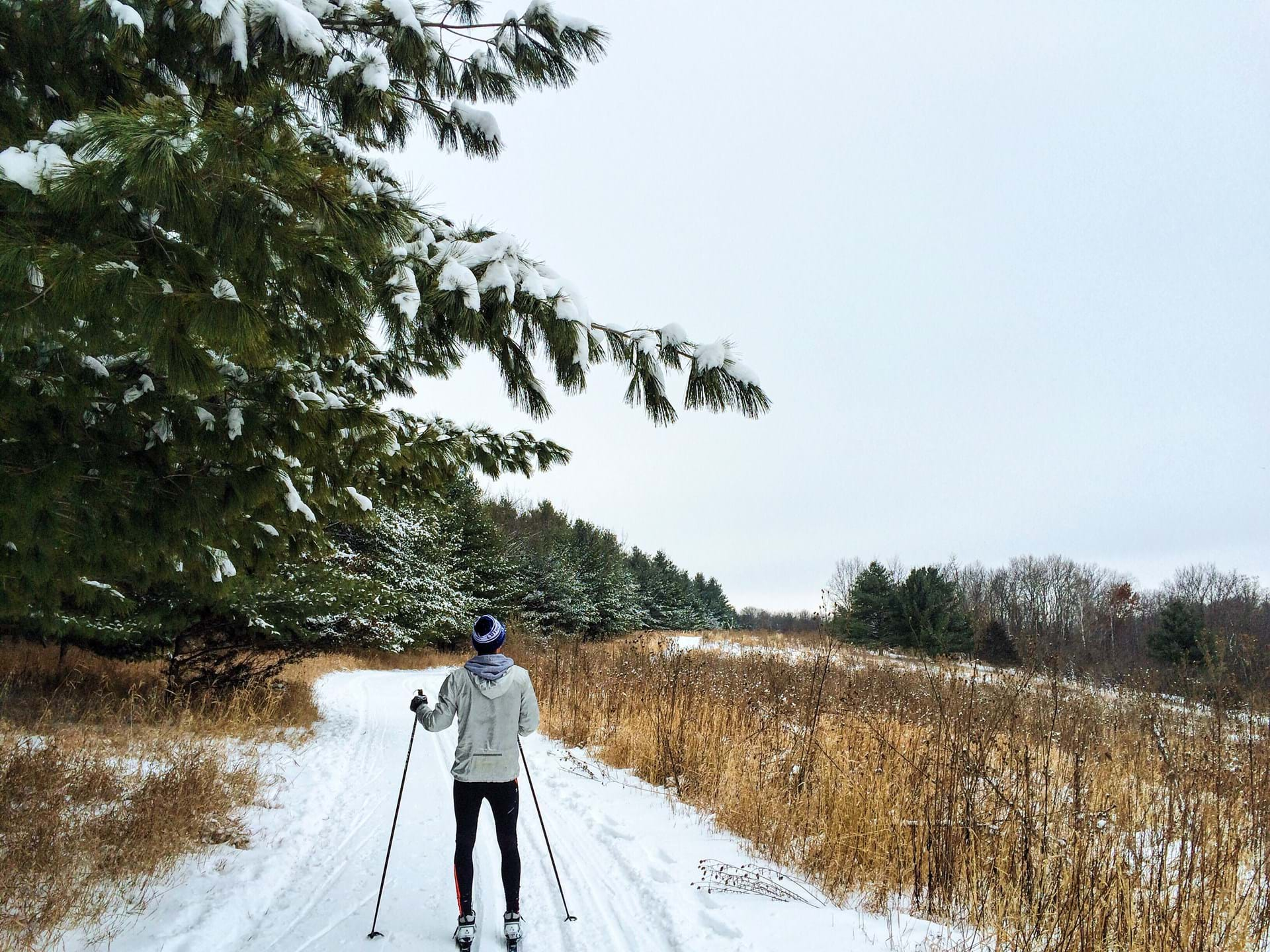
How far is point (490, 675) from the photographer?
3.92 metres

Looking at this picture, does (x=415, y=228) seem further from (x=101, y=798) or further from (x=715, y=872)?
(x=101, y=798)

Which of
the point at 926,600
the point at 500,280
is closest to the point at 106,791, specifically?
the point at 500,280

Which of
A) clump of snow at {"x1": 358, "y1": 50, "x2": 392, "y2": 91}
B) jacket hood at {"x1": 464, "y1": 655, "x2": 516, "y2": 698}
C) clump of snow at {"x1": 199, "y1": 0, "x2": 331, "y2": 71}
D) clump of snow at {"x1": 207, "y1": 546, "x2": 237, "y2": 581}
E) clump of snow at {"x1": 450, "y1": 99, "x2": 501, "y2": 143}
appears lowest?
jacket hood at {"x1": 464, "y1": 655, "x2": 516, "y2": 698}

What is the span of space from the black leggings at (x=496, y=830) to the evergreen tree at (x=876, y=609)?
28654 mm

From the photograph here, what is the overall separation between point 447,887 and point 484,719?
147cm

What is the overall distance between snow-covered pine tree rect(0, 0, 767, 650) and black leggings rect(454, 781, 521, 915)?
2026 mm

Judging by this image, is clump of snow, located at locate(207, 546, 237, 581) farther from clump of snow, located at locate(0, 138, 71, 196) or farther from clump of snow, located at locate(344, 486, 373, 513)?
clump of snow, located at locate(0, 138, 71, 196)

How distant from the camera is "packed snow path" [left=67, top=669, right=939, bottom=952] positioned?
11.3 ft

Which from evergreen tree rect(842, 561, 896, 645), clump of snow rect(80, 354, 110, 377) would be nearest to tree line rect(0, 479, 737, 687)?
clump of snow rect(80, 354, 110, 377)

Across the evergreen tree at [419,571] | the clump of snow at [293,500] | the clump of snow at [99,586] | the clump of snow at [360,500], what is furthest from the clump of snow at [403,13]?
the evergreen tree at [419,571]

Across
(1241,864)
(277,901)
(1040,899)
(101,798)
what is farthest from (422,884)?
(1241,864)

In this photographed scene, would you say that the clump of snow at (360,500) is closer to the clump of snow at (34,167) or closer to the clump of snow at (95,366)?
the clump of snow at (95,366)

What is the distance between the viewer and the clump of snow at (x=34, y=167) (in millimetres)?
1812

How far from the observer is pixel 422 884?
4336mm
